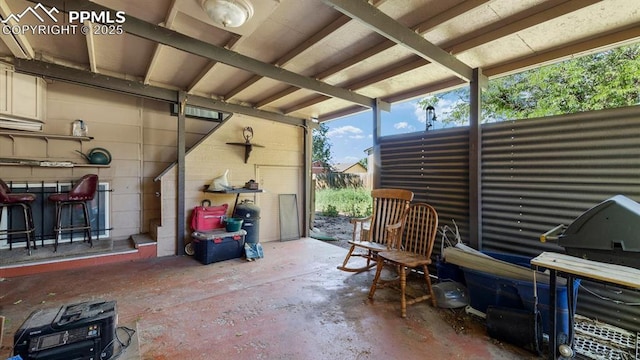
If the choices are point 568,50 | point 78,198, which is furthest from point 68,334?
point 568,50

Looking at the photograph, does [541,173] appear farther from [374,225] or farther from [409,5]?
[409,5]

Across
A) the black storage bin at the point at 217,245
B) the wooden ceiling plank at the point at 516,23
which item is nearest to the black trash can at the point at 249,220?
the black storage bin at the point at 217,245

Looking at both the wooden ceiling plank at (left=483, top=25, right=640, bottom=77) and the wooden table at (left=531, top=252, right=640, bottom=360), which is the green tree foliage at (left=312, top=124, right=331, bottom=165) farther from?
the wooden table at (left=531, top=252, right=640, bottom=360)

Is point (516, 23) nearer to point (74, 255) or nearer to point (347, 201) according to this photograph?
point (74, 255)

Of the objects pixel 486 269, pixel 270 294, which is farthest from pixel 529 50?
pixel 270 294

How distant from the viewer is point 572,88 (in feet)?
20.5

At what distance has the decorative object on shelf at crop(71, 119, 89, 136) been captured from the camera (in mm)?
3961

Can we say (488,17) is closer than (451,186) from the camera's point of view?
Yes

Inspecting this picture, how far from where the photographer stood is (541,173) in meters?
2.67

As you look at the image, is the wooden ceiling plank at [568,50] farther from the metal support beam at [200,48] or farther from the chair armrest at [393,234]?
the chair armrest at [393,234]

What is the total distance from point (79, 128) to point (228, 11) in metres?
3.56

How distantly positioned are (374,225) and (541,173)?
1831 millimetres

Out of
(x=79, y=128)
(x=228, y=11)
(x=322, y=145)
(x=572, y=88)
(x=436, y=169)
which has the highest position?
(x=572, y=88)

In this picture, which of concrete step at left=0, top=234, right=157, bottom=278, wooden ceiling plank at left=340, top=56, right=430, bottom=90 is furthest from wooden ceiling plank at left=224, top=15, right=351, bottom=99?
concrete step at left=0, top=234, right=157, bottom=278
